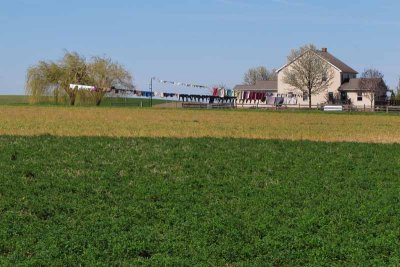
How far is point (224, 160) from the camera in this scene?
19.3 m

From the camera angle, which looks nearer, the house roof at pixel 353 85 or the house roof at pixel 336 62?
the house roof at pixel 353 85

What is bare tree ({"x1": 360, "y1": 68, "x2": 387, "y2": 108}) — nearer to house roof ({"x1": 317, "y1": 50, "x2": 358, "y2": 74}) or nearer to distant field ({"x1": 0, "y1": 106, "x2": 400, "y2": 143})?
house roof ({"x1": 317, "y1": 50, "x2": 358, "y2": 74})

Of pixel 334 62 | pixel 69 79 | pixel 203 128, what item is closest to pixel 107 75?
pixel 69 79

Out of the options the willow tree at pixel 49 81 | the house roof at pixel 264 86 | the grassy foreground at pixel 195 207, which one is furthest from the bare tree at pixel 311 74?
the grassy foreground at pixel 195 207

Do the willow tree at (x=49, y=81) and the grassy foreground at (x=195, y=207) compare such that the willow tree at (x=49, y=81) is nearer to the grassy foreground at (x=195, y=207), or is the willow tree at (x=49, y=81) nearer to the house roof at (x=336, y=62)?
the house roof at (x=336, y=62)

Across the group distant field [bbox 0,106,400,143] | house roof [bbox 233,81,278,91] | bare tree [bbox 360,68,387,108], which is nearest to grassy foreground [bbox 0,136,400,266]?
distant field [bbox 0,106,400,143]

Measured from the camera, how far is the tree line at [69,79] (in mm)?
100500

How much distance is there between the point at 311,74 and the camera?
97625mm

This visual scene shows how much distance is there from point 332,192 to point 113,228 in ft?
19.3

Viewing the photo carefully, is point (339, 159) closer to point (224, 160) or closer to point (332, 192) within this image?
point (224, 160)

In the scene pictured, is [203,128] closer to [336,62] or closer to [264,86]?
[336,62]

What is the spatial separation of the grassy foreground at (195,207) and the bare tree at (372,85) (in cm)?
7572

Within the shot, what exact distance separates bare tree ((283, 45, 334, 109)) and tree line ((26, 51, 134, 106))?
30.1 meters

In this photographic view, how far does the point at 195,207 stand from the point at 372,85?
86.1 m
